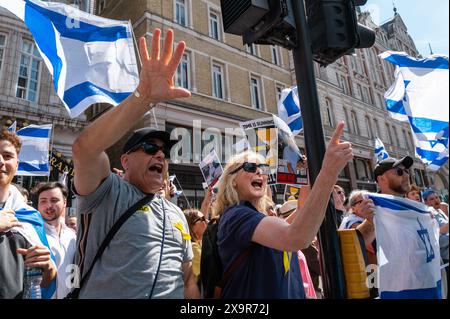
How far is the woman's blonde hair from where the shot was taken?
2.30 meters

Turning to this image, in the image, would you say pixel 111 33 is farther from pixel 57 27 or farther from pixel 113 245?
pixel 113 245

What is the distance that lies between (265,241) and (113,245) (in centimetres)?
86

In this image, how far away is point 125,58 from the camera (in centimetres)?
428

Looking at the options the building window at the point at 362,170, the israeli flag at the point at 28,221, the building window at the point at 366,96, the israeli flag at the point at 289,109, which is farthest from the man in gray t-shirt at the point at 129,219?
the building window at the point at 366,96

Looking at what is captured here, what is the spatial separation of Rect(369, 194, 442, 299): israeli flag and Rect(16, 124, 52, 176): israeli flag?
655 centimetres

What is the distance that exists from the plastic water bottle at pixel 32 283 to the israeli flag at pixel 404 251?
2851 mm

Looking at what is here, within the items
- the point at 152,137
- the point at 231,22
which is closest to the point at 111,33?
the point at 231,22

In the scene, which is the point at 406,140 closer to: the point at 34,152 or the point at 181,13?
the point at 181,13

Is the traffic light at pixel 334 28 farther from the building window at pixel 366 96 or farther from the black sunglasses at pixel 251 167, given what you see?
the building window at pixel 366 96

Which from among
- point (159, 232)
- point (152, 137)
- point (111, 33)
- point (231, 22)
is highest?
point (111, 33)

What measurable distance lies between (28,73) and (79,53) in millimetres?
11744

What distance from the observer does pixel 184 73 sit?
49.4 ft

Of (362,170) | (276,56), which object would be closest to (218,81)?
(276,56)

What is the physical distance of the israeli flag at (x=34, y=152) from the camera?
267 inches
